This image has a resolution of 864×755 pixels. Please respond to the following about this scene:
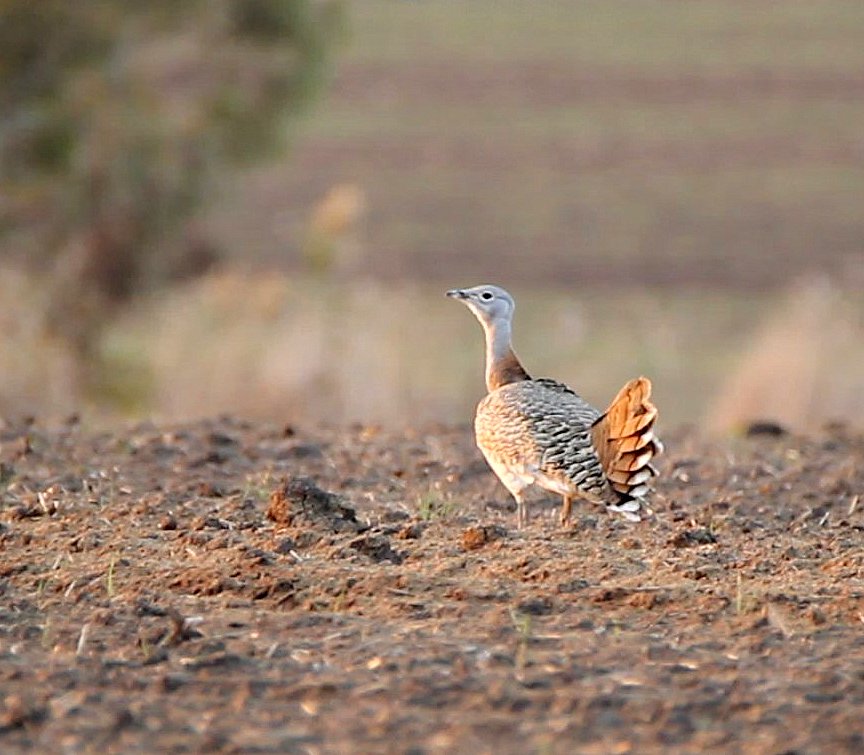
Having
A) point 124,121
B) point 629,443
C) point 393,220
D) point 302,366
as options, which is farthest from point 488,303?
point 393,220

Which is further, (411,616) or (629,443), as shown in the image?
(629,443)

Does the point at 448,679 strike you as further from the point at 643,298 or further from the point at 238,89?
the point at 643,298

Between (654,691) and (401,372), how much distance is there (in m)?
9.66

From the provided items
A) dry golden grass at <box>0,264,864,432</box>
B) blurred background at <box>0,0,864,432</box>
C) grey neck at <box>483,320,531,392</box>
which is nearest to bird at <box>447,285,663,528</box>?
grey neck at <box>483,320,531,392</box>

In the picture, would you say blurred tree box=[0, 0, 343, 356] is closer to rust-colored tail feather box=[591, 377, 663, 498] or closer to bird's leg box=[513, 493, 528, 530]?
bird's leg box=[513, 493, 528, 530]

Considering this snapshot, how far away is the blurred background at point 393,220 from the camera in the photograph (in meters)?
13.0

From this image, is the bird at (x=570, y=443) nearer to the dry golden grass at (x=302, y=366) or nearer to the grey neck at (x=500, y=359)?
the grey neck at (x=500, y=359)

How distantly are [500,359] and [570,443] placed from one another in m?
0.97

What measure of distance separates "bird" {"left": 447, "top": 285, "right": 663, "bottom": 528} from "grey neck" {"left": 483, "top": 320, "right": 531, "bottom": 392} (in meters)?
0.10

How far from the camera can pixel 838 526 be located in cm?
593

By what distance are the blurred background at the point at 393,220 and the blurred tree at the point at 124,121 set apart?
2 cm

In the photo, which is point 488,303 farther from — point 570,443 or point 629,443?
point 629,443

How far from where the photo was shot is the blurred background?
13.0 m

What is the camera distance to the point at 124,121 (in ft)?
43.3
